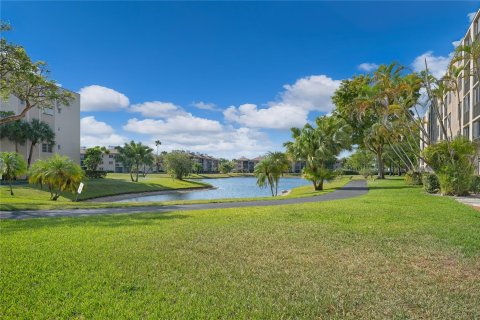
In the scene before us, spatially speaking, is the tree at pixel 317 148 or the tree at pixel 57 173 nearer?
the tree at pixel 57 173

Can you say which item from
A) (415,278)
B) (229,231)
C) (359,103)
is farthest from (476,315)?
(359,103)

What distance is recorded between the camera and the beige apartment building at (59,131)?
4119 cm

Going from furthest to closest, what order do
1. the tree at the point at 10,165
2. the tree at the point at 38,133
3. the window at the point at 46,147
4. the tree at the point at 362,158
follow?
the tree at the point at 362,158 < the window at the point at 46,147 < the tree at the point at 38,133 < the tree at the point at 10,165

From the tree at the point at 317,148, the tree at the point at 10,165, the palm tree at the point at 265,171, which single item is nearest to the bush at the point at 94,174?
the tree at the point at 10,165

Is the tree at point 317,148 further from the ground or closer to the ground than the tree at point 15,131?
closer to the ground

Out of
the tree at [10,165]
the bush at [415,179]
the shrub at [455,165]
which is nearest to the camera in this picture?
the shrub at [455,165]

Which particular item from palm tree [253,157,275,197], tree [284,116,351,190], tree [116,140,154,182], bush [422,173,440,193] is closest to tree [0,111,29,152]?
tree [116,140,154,182]

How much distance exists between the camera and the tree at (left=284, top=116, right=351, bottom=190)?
31922 mm

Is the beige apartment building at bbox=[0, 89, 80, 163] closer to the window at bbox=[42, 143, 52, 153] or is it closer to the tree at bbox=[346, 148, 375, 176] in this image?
the window at bbox=[42, 143, 52, 153]

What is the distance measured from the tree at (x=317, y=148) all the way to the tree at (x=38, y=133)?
3069 cm

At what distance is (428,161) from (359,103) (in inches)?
309

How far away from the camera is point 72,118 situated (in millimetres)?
47250

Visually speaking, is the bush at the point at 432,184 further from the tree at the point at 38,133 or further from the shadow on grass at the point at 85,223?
the tree at the point at 38,133

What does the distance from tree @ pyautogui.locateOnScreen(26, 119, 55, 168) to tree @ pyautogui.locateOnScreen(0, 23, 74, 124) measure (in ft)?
74.0
